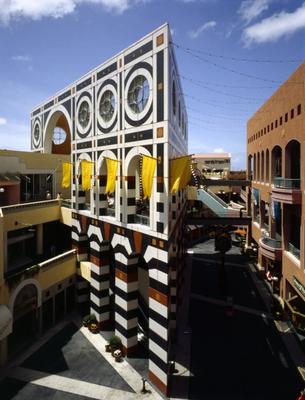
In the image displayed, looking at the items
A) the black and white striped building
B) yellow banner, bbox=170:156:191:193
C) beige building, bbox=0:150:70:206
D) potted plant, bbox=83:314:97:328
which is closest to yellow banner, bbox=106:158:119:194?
the black and white striped building

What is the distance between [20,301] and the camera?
20562 mm

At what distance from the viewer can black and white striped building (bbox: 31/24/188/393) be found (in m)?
17.3

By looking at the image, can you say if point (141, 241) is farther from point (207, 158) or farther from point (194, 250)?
point (207, 158)

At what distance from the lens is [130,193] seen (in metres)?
20.2

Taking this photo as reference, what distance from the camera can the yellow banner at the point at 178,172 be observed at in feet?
54.5

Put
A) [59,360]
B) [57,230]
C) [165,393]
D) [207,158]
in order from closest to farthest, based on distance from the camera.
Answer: [165,393], [59,360], [57,230], [207,158]

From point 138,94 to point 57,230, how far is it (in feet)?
58.7

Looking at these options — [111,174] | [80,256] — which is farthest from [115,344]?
[111,174]

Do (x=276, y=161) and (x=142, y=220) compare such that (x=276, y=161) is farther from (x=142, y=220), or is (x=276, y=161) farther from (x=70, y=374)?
(x=70, y=374)

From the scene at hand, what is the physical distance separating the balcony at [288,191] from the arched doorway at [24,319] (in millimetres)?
19921

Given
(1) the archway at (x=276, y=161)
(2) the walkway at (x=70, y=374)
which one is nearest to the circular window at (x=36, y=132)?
(2) the walkway at (x=70, y=374)

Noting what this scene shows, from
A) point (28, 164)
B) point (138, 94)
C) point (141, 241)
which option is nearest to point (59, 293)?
point (141, 241)

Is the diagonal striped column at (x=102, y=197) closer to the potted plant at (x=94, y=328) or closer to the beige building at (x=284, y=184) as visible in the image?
the potted plant at (x=94, y=328)

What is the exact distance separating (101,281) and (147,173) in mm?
11061
